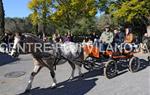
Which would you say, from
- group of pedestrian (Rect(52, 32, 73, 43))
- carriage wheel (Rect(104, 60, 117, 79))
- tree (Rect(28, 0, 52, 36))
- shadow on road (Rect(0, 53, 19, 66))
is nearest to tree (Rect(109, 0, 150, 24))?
group of pedestrian (Rect(52, 32, 73, 43))

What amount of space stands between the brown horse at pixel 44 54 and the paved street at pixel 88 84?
49cm

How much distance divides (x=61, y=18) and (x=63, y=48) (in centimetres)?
3102

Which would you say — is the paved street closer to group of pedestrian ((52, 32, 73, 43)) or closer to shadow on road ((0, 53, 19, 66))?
group of pedestrian ((52, 32, 73, 43))

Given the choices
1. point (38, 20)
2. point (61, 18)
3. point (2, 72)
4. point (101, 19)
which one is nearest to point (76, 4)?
point (61, 18)

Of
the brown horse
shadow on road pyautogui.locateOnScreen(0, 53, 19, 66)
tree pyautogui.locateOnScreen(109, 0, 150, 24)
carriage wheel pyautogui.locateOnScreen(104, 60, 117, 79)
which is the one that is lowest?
shadow on road pyautogui.locateOnScreen(0, 53, 19, 66)

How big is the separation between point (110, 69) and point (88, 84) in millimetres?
1185

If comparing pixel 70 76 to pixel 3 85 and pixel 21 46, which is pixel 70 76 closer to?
pixel 3 85

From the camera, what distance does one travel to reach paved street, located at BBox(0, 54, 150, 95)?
34.7ft

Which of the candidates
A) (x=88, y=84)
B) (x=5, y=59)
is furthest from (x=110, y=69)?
(x=5, y=59)

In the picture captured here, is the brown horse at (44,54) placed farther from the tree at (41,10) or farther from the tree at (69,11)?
the tree at (41,10)

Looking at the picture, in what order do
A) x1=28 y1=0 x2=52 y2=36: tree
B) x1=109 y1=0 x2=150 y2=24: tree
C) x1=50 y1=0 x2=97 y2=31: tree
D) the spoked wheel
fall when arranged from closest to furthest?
the spoked wheel, x1=109 y1=0 x2=150 y2=24: tree, x1=50 y1=0 x2=97 y2=31: tree, x1=28 y1=0 x2=52 y2=36: tree

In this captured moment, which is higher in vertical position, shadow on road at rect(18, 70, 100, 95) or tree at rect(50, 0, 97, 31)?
tree at rect(50, 0, 97, 31)

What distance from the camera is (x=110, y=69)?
40.7 ft

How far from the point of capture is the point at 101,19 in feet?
201
